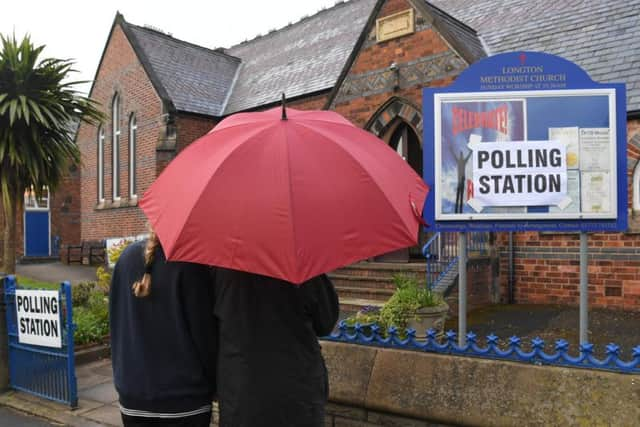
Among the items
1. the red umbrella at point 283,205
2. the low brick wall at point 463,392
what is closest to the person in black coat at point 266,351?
the red umbrella at point 283,205

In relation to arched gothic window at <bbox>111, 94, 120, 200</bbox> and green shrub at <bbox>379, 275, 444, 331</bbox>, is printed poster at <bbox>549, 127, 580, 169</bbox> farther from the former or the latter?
arched gothic window at <bbox>111, 94, 120, 200</bbox>

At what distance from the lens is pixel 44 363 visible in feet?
18.5

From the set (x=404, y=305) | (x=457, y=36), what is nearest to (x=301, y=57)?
(x=457, y=36)

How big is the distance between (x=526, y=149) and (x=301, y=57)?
15964 millimetres

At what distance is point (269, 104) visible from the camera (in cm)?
1634

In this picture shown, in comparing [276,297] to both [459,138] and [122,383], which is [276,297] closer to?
[122,383]

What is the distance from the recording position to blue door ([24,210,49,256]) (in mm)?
22781

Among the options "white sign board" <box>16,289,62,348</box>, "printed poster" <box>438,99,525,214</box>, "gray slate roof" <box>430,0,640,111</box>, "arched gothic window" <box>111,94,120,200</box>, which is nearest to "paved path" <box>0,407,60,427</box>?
"white sign board" <box>16,289,62,348</box>

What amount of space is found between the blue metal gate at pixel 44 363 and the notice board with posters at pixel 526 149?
3.88m

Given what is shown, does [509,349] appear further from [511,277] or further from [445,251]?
[511,277]

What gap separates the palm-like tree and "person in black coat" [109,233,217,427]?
8140 mm

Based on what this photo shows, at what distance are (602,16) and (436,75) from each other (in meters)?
3.87

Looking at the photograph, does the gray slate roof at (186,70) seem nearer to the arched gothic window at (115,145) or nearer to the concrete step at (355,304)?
the arched gothic window at (115,145)

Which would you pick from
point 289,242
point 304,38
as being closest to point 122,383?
point 289,242
